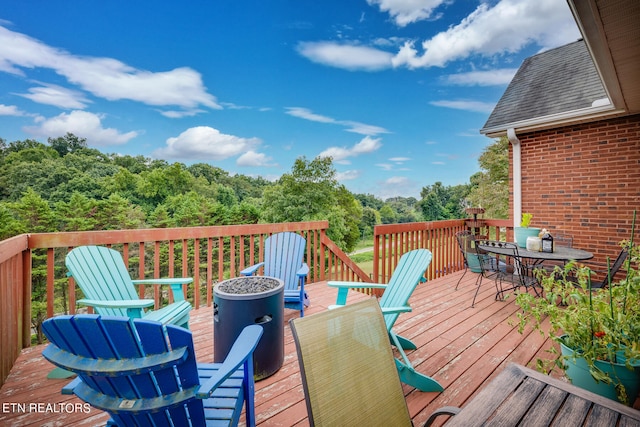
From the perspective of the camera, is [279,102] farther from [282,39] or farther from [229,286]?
[229,286]

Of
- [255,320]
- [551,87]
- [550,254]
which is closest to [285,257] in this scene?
[255,320]

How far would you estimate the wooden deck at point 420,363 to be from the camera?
6.02 ft

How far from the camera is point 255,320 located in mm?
2152

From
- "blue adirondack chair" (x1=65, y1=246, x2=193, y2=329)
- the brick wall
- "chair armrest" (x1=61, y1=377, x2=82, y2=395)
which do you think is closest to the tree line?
the brick wall

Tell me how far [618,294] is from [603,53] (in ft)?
5.67

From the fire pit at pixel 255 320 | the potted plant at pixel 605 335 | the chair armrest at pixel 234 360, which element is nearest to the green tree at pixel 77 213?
the fire pit at pixel 255 320

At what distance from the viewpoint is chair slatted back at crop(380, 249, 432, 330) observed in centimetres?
218

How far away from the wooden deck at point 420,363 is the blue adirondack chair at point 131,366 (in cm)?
82

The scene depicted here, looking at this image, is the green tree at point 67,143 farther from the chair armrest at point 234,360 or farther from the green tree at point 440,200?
the chair armrest at point 234,360

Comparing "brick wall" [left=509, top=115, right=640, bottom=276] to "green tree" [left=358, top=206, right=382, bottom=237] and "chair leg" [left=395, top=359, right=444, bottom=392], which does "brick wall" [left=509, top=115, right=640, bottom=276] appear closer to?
"chair leg" [left=395, top=359, right=444, bottom=392]

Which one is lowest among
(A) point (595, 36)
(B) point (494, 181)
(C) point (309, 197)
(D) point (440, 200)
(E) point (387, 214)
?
(E) point (387, 214)

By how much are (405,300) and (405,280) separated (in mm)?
249

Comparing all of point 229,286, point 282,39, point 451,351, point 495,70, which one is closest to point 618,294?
point 451,351

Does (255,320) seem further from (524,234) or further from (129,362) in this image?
(524,234)
